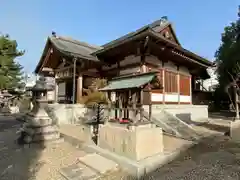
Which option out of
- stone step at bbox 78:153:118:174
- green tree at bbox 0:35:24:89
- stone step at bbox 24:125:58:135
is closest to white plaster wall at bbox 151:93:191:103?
stone step at bbox 24:125:58:135

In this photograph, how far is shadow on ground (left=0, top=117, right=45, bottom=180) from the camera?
4.23m

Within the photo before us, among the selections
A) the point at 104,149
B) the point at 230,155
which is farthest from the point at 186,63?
the point at 104,149

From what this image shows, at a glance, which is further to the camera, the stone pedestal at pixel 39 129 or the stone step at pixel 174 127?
the stone step at pixel 174 127

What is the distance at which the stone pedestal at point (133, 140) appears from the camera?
15.1 feet

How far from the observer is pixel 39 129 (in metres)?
6.74

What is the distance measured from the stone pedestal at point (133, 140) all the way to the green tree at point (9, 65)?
59.5ft

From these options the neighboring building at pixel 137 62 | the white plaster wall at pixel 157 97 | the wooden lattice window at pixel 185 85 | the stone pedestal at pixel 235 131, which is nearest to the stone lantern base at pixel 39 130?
the neighboring building at pixel 137 62

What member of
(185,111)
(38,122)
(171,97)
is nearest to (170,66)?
(171,97)

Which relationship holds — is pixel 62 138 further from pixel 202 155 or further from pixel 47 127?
pixel 202 155

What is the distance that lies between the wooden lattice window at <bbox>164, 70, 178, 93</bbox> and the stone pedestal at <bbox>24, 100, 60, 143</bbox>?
7165 mm

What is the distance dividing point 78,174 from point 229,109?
22.6m

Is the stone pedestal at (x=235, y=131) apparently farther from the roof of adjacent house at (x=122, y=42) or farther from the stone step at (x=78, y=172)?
the stone step at (x=78, y=172)

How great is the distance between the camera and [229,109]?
21547 millimetres

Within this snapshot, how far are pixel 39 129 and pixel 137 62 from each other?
6.12 metres
